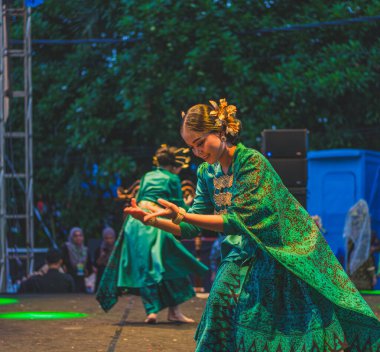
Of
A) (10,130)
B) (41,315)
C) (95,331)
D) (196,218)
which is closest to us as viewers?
(196,218)

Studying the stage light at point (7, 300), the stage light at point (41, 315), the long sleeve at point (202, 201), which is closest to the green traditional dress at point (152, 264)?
the stage light at point (41, 315)

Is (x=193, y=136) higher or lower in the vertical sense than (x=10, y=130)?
lower

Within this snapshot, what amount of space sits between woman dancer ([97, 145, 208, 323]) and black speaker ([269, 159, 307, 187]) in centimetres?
246

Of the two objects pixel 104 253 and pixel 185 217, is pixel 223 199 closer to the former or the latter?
pixel 185 217

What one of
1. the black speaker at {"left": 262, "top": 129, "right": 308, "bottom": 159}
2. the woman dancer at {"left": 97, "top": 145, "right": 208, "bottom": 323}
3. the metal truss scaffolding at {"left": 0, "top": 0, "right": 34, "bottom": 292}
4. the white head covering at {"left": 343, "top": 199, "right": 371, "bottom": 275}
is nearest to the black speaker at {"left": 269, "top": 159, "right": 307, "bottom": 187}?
the black speaker at {"left": 262, "top": 129, "right": 308, "bottom": 159}

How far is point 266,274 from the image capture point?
479cm

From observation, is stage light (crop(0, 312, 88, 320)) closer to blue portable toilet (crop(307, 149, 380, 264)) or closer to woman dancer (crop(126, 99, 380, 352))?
woman dancer (crop(126, 99, 380, 352))

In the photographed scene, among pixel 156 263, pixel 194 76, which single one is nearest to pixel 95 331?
pixel 156 263

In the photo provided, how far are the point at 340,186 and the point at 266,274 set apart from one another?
12.2 metres

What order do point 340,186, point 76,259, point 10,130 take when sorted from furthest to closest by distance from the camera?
point 340,186
point 76,259
point 10,130

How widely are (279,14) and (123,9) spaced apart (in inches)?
114

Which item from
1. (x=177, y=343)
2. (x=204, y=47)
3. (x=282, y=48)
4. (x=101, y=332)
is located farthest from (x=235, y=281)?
(x=282, y=48)

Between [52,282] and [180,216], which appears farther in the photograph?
[52,282]

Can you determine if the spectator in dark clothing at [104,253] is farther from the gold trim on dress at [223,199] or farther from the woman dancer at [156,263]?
the gold trim on dress at [223,199]
